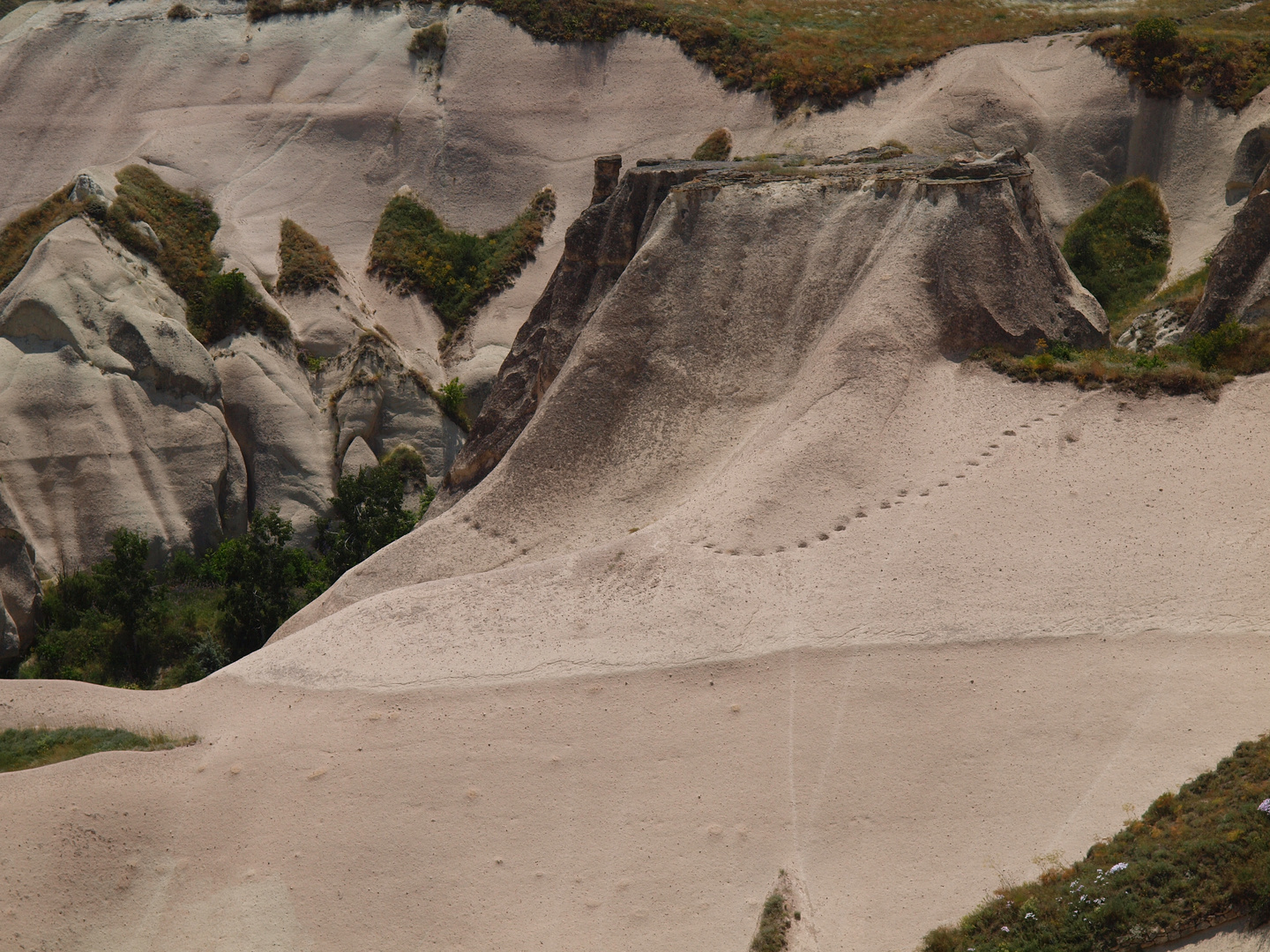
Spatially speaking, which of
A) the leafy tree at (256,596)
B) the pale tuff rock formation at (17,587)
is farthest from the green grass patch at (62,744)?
the pale tuff rock formation at (17,587)

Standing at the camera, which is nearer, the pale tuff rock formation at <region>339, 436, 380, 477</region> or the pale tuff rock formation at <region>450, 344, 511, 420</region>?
the pale tuff rock formation at <region>339, 436, 380, 477</region>

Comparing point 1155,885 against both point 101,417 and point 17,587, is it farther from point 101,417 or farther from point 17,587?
point 101,417

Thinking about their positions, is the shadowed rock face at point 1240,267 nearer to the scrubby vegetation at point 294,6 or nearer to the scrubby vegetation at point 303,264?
the scrubby vegetation at point 303,264

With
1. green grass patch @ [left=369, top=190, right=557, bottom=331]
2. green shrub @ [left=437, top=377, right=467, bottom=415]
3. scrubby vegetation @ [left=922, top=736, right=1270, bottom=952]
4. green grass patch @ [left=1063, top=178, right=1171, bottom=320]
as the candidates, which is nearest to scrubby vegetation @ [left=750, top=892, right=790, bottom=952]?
scrubby vegetation @ [left=922, top=736, right=1270, bottom=952]

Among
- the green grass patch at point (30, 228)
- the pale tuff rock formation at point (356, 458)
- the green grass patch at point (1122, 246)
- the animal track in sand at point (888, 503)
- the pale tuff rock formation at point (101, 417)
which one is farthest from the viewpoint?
the green grass patch at point (30, 228)

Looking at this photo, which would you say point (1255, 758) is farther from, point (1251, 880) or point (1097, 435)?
point (1097, 435)

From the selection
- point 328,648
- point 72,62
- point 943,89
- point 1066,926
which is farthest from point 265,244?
point 1066,926

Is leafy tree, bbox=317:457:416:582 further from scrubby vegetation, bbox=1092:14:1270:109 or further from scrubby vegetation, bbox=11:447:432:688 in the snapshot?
scrubby vegetation, bbox=1092:14:1270:109
